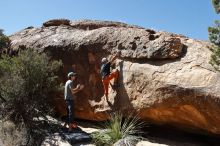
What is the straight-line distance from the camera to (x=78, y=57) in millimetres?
15812

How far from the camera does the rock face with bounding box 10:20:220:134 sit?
12523mm

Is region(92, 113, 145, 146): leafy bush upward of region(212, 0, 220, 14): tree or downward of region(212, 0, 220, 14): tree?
downward

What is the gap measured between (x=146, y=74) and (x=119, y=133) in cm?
226

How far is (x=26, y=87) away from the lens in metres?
14.6

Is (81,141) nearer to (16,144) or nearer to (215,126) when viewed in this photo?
(16,144)

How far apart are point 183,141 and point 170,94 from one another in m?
2.36

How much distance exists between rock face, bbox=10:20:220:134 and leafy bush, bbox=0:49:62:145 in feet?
3.55

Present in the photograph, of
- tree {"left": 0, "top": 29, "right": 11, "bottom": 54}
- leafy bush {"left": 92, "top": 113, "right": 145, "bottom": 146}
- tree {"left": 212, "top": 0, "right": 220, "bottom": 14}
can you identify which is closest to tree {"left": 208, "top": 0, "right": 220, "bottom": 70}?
tree {"left": 212, "top": 0, "right": 220, "bottom": 14}

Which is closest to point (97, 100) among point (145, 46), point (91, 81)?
point (91, 81)

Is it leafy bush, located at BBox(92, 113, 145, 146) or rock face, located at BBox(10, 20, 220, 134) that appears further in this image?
leafy bush, located at BBox(92, 113, 145, 146)

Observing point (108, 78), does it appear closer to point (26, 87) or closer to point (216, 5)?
point (26, 87)

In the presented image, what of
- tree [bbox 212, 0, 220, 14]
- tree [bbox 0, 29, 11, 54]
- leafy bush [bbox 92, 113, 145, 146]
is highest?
tree [bbox 212, 0, 220, 14]

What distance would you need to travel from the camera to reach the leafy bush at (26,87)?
1443 centimetres

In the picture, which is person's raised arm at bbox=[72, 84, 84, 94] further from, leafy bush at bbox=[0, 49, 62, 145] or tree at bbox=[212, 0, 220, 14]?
tree at bbox=[212, 0, 220, 14]
